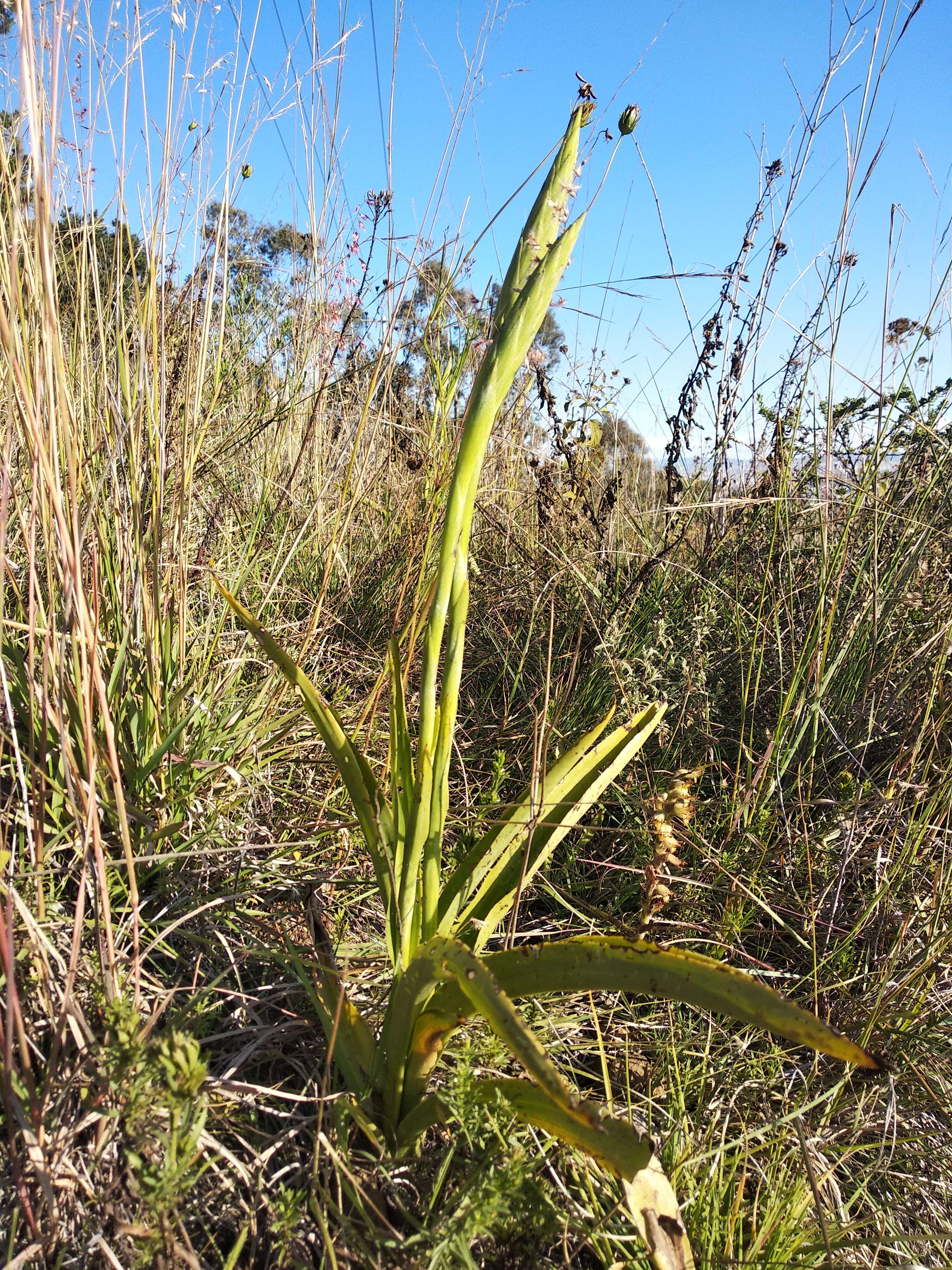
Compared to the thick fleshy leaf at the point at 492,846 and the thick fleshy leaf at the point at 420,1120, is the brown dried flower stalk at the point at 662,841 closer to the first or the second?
the thick fleshy leaf at the point at 492,846

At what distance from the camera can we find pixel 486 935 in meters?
0.86

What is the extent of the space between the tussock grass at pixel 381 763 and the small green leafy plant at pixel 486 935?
58 millimetres

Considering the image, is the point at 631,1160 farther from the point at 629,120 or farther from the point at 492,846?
the point at 629,120

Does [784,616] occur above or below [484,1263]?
above

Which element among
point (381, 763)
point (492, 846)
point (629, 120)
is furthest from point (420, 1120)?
point (629, 120)

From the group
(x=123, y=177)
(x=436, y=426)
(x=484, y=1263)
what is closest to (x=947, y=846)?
(x=484, y=1263)

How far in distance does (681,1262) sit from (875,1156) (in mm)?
495

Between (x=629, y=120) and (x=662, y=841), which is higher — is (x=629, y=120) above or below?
above

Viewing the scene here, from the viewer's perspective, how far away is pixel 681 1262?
646 millimetres

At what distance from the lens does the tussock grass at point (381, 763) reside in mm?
728

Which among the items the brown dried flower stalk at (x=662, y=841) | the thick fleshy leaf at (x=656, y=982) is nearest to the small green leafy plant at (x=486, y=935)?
the thick fleshy leaf at (x=656, y=982)

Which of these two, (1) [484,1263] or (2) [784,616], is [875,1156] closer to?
(1) [484,1263]

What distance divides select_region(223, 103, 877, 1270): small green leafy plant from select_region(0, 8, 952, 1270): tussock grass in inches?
2.3

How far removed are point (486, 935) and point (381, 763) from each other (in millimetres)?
692
